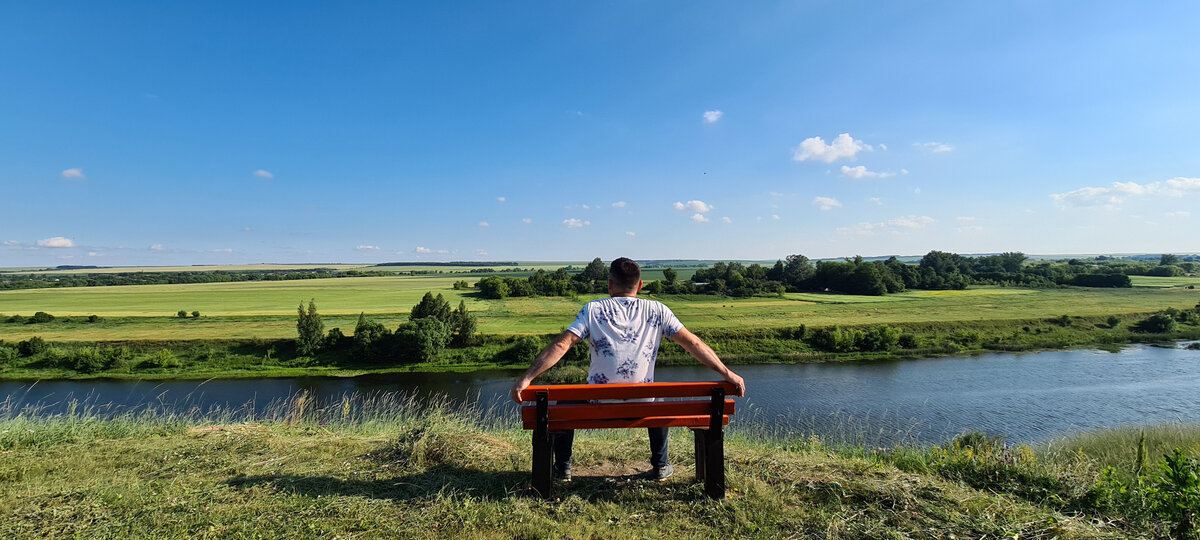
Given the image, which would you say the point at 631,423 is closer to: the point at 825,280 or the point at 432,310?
the point at 432,310

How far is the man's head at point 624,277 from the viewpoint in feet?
11.6

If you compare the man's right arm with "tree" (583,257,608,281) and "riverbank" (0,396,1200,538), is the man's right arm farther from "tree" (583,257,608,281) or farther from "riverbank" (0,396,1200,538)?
"tree" (583,257,608,281)

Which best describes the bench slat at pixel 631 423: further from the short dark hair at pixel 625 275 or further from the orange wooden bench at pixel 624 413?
the short dark hair at pixel 625 275

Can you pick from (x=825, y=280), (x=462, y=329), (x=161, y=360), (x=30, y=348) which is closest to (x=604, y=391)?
(x=462, y=329)

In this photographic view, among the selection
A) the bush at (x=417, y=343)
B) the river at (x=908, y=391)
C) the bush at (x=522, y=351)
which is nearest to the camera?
the river at (x=908, y=391)

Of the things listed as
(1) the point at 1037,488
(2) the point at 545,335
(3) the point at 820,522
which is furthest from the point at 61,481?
(2) the point at 545,335

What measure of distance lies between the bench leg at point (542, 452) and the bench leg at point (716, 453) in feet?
4.01

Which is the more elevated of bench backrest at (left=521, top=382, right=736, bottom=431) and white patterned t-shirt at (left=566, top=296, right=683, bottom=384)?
white patterned t-shirt at (left=566, top=296, right=683, bottom=384)

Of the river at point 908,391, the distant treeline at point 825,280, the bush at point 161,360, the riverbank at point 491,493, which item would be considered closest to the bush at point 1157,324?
the river at point 908,391

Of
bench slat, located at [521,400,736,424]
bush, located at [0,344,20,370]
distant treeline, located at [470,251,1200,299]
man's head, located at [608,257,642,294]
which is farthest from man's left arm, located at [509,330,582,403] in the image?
distant treeline, located at [470,251,1200,299]

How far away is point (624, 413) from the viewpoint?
11.0 feet

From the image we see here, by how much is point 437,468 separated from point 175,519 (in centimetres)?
179

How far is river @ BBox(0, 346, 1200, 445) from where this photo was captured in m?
20.6

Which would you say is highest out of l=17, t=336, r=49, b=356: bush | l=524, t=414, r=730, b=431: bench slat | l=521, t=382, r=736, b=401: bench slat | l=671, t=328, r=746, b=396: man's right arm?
l=671, t=328, r=746, b=396: man's right arm
